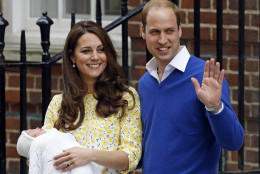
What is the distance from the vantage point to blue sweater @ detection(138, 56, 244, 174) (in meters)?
3.08

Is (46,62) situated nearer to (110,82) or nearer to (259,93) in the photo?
(110,82)

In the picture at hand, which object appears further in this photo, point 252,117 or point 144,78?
point 252,117

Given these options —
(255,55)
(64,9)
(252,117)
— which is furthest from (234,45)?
(64,9)

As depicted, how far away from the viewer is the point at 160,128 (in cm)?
315

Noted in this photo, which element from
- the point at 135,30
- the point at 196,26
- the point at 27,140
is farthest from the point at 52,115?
the point at 135,30

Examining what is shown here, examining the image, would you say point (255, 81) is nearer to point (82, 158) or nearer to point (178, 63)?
point (178, 63)

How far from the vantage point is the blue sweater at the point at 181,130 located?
3076 millimetres

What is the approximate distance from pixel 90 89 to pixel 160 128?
489 mm

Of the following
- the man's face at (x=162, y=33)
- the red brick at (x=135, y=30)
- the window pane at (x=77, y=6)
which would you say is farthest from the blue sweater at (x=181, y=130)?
the window pane at (x=77, y=6)

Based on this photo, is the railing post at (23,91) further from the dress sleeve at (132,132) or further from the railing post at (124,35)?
the dress sleeve at (132,132)

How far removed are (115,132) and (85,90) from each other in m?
0.28

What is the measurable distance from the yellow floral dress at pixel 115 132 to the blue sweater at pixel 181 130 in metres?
0.09

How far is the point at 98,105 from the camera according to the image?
3.34 metres

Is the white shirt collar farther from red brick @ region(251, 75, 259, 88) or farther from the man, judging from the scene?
red brick @ region(251, 75, 259, 88)
